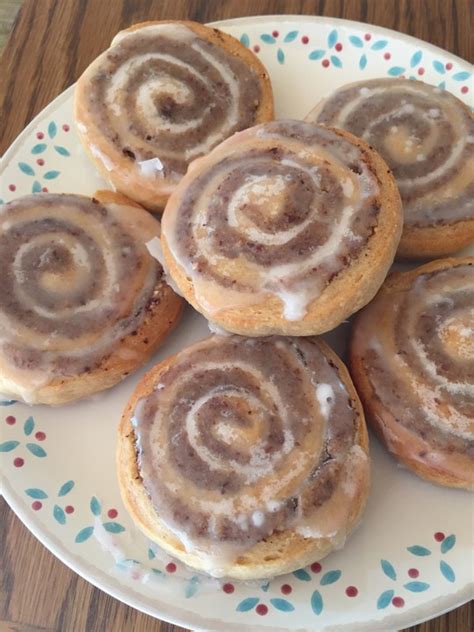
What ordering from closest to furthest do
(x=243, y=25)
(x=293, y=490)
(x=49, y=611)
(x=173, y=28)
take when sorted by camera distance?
1. (x=293, y=490)
2. (x=49, y=611)
3. (x=173, y=28)
4. (x=243, y=25)

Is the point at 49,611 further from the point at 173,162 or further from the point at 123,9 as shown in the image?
the point at 123,9

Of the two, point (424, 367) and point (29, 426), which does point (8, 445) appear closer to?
point (29, 426)

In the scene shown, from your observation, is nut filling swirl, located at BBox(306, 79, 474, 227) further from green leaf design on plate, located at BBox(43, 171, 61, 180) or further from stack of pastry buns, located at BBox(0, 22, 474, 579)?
green leaf design on plate, located at BBox(43, 171, 61, 180)

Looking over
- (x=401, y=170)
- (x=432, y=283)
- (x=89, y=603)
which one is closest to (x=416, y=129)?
(x=401, y=170)

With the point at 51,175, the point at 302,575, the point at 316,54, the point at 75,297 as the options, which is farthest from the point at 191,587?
the point at 316,54

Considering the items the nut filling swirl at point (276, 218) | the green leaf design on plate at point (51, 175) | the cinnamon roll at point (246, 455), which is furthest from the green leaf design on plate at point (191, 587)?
the green leaf design on plate at point (51, 175)

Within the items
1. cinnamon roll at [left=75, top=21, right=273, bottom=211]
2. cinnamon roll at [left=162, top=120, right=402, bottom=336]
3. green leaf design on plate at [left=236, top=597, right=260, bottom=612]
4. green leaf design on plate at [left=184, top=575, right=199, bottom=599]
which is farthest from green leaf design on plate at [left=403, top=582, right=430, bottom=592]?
cinnamon roll at [left=75, top=21, right=273, bottom=211]

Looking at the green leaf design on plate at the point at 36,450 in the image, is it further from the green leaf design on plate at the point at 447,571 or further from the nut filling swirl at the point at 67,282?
the green leaf design on plate at the point at 447,571
